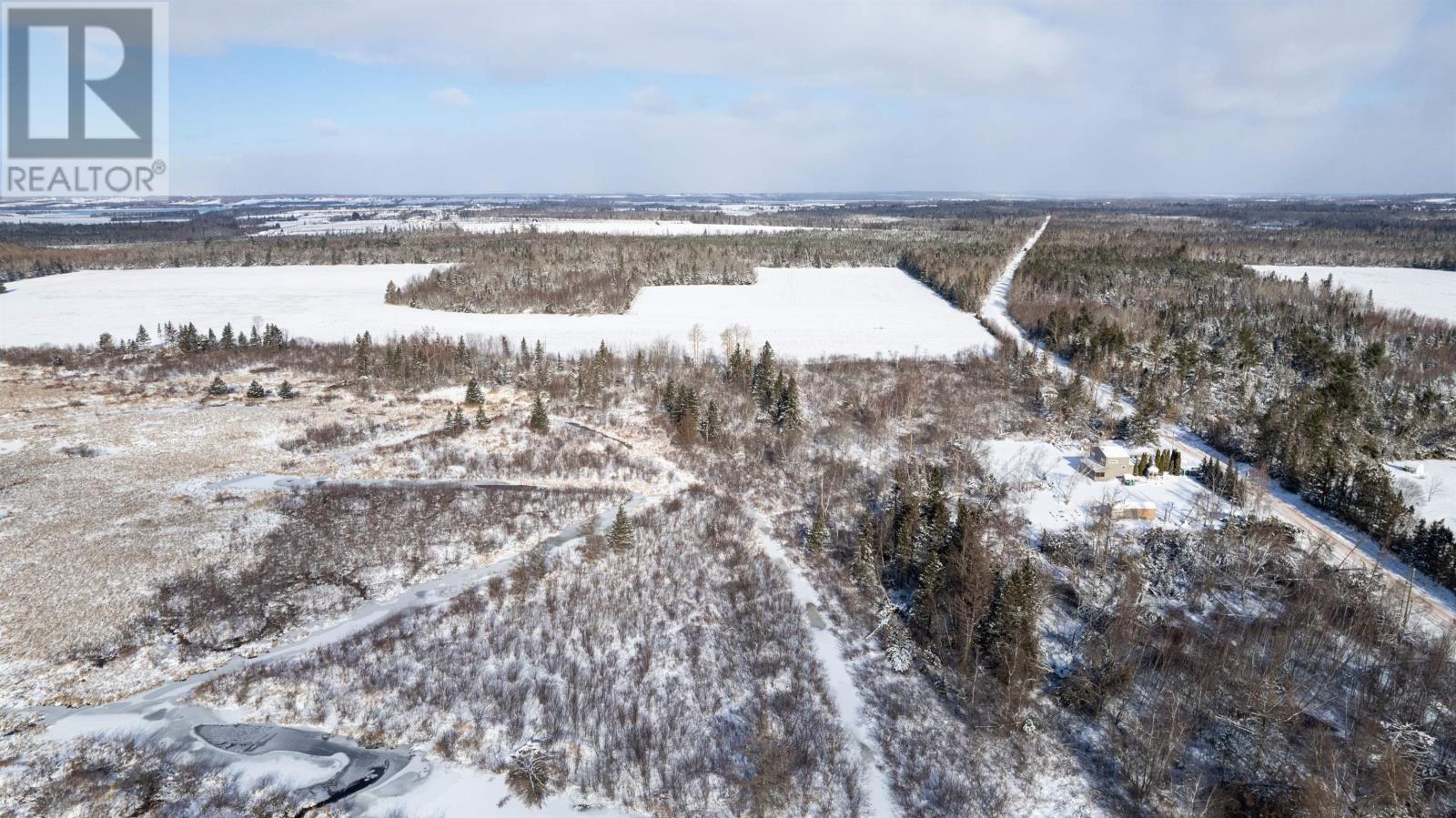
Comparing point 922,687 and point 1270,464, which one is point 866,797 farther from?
point 1270,464

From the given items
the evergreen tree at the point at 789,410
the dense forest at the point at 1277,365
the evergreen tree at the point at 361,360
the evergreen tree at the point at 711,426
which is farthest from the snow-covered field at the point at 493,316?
the evergreen tree at the point at 711,426

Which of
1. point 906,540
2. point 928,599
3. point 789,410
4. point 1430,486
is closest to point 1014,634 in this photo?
point 928,599

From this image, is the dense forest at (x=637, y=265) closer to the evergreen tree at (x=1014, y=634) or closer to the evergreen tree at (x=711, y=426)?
the evergreen tree at (x=711, y=426)

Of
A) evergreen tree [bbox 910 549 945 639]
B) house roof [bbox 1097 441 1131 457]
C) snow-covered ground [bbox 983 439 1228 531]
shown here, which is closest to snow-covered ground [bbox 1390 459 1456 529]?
snow-covered ground [bbox 983 439 1228 531]

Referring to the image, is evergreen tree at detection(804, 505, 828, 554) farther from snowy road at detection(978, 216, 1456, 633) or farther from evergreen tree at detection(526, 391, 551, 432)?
evergreen tree at detection(526, 391, 551, 432)

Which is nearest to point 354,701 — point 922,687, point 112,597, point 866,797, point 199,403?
point 112,597
